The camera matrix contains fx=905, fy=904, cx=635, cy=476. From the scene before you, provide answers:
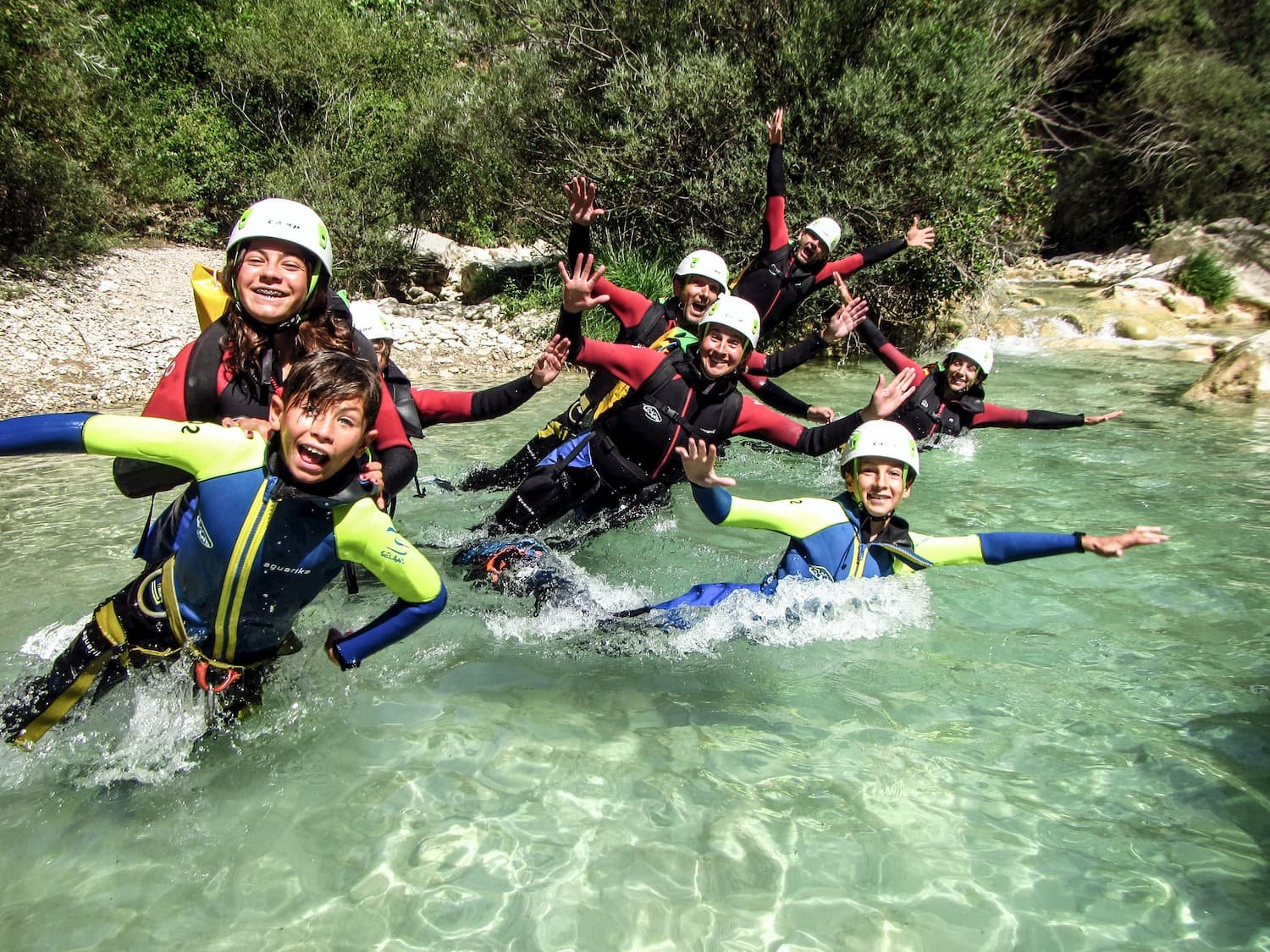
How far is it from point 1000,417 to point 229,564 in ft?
21.7

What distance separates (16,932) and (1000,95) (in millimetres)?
15052

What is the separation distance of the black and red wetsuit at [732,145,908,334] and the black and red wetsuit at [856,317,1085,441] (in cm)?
64

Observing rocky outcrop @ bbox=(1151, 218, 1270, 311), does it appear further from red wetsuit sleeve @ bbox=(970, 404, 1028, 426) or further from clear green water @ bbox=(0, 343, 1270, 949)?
clear green water @ bbox=(0, 343, 1270, 949)

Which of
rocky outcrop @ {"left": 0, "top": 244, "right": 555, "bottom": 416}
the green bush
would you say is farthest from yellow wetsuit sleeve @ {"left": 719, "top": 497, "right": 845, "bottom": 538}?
the green bush

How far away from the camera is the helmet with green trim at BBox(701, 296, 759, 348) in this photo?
544 centimetres

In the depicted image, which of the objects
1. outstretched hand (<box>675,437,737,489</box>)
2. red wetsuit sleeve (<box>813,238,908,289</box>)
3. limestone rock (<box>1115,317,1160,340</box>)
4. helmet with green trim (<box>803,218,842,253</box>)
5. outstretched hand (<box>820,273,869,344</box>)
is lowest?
limestone rock (<box>1115,317,1160,340</box>)

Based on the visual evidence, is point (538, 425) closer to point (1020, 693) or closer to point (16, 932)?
point (1020, 693)

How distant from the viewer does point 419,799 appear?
3605mm

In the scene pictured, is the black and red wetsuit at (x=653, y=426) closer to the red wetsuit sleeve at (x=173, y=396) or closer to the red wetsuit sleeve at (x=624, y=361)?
the red wetsuit sleeve at (x=624, y=361)

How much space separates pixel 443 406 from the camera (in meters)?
5.21

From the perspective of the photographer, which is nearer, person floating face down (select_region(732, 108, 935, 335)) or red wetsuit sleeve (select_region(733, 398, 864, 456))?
red wetsuit sleeve (select_region(733, 398, 864, 456))

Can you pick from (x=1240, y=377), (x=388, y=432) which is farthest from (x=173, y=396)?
(x=1240, y=377)

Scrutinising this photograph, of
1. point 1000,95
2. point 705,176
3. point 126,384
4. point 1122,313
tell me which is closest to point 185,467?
point 126,384

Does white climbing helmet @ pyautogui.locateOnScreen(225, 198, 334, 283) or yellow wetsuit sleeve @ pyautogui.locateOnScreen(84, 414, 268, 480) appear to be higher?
white climbing helmet @ pyautogui.locateOnScreen(225, 198, 334, 283)
